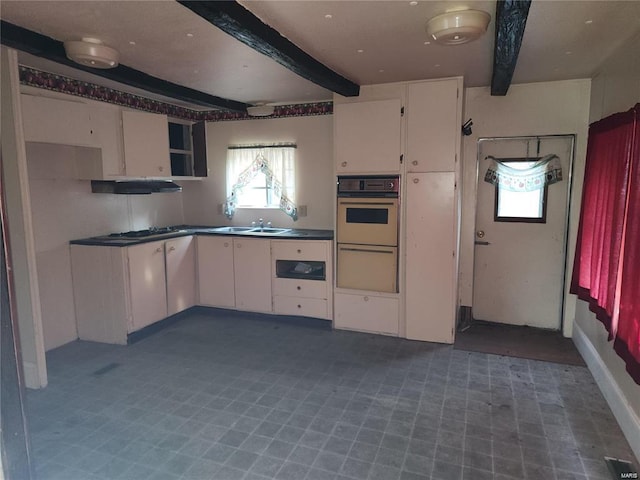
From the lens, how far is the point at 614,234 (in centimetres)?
257

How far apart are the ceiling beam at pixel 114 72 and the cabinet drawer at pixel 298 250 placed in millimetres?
1668

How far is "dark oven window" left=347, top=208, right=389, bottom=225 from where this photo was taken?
3953mm

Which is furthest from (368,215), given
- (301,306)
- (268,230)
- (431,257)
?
(268,230)

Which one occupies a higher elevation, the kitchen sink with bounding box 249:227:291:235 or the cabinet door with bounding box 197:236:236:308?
the kitchen sink with bounding box 249:227:291:235

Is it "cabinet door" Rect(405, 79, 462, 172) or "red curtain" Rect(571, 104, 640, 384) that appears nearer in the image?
"red curtain" Rect(571, 104, 640, 384)

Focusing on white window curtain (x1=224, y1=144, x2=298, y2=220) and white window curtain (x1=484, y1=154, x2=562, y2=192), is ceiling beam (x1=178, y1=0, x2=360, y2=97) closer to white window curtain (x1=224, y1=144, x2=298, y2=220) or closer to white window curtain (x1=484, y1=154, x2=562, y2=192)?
white window curtain (x1=224, y1=144, x2=298, y2=220)

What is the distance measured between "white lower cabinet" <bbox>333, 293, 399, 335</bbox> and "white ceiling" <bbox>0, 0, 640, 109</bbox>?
2070mm

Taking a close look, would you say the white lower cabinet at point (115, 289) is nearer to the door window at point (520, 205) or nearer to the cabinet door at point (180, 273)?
the cabinet door at point (180, 273)

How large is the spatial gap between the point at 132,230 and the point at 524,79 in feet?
14.0

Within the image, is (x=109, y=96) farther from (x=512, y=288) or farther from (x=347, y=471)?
(x=512, y=288)

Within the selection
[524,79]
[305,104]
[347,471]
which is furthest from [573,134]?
[347,471]

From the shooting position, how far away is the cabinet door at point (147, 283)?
3.87m

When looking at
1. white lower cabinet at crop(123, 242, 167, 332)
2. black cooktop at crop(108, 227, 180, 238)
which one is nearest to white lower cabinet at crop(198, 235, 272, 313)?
black cooktop at crop(108, 227, 180, 238)

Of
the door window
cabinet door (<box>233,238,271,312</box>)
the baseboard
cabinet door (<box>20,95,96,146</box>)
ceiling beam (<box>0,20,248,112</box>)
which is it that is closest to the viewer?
the baseboard
